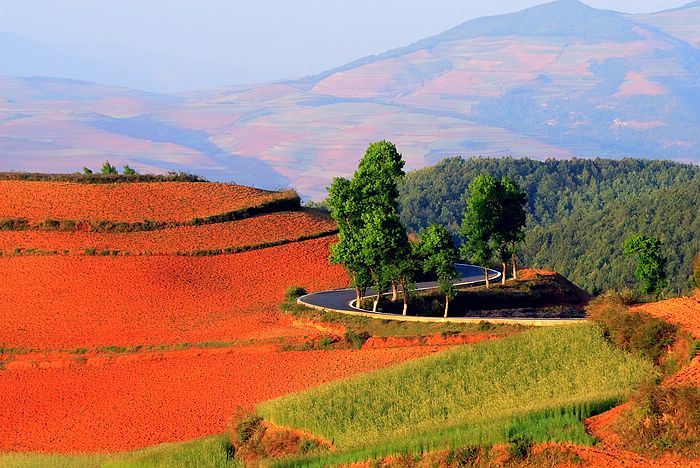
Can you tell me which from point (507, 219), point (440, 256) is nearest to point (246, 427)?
point (440, 256)

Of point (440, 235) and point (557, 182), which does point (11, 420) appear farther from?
point (557, 182)

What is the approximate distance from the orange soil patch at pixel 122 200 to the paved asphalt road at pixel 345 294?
57.2 feet

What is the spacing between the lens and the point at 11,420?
4525 centimetres

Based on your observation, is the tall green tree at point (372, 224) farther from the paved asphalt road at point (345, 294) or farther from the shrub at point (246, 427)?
the shrub at point (246, 427)

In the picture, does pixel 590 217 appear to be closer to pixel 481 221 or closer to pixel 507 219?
pixel 507 219

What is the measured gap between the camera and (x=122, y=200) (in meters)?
85.1

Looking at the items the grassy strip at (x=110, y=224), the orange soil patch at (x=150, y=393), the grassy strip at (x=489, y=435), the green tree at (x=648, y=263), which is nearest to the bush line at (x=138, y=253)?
the grassy strip at (x=110, y=224)

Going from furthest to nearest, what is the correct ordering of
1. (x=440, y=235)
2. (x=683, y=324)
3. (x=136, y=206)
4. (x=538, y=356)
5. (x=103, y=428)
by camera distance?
1. (x=136, y=206)
2. (x=440, y=235)
3. (x=103, y=428)
4. (x=538, y=356)
5. (x=683, y=324)

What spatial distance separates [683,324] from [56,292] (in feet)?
139

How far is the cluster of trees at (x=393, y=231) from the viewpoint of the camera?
61062 mm

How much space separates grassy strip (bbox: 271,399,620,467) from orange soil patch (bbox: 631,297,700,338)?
6306mm

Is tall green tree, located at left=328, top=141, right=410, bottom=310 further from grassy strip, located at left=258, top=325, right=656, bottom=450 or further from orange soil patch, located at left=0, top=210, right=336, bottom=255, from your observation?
grassy strip, located at left=258, top=325, right=656, bottom=450

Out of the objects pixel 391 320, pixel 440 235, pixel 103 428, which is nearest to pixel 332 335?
pixel 391 320

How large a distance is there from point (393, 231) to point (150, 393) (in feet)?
60.6
